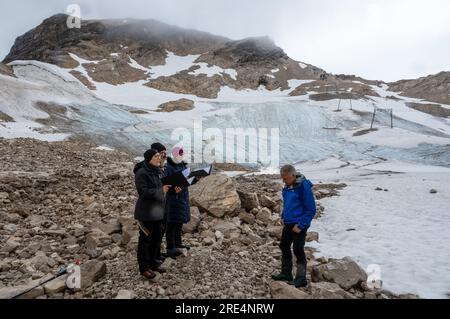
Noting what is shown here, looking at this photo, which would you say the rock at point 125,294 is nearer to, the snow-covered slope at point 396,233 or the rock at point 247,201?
the snow-covered slope at point 396,233

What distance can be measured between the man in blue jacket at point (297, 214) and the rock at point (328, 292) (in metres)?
0.31

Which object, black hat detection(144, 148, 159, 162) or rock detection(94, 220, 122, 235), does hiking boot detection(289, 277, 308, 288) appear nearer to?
black hat detection(144, 148, 159, 162)

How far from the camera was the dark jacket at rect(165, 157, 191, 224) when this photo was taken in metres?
6.75

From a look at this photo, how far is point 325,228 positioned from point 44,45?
113 metres

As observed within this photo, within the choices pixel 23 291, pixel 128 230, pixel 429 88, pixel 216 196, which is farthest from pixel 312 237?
pixel 429 88

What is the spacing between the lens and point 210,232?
8234 mm

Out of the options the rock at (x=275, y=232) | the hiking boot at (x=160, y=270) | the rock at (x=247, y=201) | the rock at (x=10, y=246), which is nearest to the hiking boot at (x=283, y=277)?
the hiking boot at (x=160, y=270)

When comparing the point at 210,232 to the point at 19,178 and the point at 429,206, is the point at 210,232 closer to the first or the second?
the point at 19,178

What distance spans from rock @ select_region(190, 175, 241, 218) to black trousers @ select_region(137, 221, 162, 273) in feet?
12.2

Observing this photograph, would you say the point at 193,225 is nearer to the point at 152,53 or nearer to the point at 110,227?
the point at 110,227

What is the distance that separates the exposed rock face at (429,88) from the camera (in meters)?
102

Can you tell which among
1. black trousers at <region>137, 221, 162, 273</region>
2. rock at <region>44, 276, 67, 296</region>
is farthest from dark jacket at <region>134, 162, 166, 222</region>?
rock at <region>44, 276, 67, 296</region>

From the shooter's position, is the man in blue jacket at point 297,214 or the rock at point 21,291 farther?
the man in blue jacket at point 297,214
